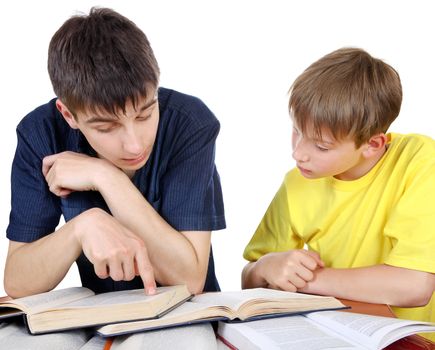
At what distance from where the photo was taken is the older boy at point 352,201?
51.2 inches

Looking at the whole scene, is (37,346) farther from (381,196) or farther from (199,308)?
(381,196)

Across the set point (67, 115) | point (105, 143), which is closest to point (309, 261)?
point (105, 143)

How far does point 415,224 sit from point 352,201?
19 centimetres

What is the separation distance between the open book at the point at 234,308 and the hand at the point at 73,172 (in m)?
0.34

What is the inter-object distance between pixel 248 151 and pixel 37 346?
5.74ft

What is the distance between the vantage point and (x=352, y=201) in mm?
1494

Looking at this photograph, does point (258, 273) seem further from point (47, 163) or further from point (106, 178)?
point (47, 163)

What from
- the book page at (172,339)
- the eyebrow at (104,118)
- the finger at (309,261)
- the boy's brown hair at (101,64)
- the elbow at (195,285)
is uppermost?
the boy's brown hair at (101,64)

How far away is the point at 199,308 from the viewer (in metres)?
1.02

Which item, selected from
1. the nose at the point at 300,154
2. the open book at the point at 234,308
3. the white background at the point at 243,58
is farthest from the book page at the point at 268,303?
the white background at the point at 243,58

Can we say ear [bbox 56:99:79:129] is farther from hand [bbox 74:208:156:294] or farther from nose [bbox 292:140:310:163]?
nose [bbox 292:140:310:163]

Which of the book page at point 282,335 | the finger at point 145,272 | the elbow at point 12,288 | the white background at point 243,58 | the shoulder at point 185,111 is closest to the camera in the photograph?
the book page at point 282,335

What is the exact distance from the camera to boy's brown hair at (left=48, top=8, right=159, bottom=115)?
122 cm

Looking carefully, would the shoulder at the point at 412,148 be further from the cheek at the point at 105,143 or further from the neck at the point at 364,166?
the cheek at the point at 105,143
